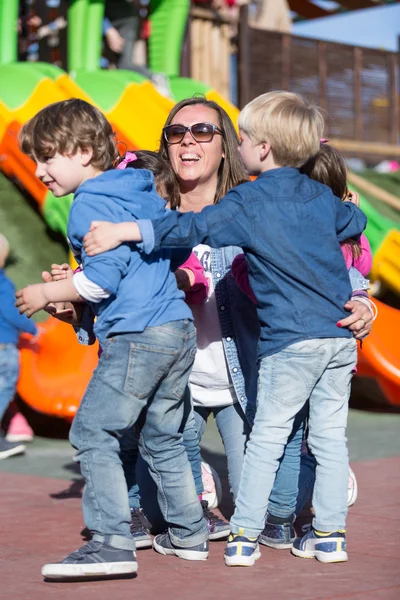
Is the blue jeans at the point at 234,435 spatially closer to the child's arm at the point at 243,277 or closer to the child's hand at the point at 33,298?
the child's arm at the point at 243,277

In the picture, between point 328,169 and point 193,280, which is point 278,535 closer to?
point 193,280

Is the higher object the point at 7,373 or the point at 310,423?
the point at 310,423

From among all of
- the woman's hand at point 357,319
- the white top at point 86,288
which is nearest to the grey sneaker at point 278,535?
the woman's hand at point 357,319

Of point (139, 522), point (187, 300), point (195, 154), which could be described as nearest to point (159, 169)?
point (195, 154)

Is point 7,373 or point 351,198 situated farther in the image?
point 7,373

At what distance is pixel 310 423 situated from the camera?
11.7 ft

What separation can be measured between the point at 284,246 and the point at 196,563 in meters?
1.08

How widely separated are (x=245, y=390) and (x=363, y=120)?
9901 mm

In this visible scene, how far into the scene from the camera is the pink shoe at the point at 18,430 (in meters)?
6.56

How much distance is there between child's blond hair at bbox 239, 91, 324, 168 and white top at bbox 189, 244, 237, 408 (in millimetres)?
722

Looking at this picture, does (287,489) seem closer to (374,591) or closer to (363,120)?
(374,591)

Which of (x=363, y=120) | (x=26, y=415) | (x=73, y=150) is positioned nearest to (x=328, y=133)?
(x=363, y=120)

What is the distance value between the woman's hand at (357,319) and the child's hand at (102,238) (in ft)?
2.58

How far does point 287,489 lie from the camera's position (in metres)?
3.78
